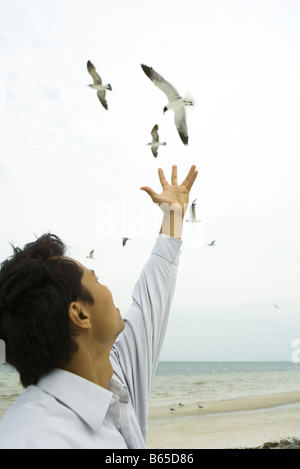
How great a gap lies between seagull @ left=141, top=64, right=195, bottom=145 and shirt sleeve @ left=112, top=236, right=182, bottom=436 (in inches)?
144

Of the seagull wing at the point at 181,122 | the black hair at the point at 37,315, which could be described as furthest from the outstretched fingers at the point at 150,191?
the seagull wing at the point at 181,122

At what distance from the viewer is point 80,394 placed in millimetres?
1441

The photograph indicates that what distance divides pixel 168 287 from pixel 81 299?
1.52ft

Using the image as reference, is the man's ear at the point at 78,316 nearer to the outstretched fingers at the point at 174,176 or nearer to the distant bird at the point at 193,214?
the outstretched fingers at the point at 174,176

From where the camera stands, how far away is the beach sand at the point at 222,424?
970 centimetres

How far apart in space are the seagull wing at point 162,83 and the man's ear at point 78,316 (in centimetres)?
399

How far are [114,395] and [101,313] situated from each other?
258mm

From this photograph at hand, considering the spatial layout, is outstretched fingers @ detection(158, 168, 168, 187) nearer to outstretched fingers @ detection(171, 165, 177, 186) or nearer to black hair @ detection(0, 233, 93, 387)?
outstretched fingers @ detection(171, 165, 177, 186)

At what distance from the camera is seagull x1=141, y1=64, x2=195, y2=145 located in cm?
530

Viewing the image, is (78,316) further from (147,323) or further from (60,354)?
(147,323)

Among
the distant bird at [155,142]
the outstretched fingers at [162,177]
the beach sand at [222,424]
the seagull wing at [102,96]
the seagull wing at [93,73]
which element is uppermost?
the seagull wing at [93,73]

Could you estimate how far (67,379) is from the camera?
1.47 m
